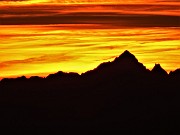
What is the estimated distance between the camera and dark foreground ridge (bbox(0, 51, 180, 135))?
75.5 m

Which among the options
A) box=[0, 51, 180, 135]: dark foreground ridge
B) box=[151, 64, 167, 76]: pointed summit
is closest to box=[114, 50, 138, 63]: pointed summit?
box=[0, 51, 180, 135]: dark foreground ridge

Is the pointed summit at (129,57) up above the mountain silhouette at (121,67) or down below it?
above

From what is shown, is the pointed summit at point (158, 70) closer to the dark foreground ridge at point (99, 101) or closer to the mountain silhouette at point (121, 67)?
the dark foreground ridge at point (99, 101)

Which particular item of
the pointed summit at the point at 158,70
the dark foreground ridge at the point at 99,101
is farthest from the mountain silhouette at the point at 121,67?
the pointed summit at the point at 158,70

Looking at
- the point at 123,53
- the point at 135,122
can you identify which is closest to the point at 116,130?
the point at 135,122

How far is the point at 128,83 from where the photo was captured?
81.0 meters

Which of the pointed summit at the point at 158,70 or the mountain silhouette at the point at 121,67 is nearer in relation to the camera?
the mountain silhouette at the point at 121,67

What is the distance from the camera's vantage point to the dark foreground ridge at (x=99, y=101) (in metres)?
75.5

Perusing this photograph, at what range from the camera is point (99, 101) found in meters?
79.9

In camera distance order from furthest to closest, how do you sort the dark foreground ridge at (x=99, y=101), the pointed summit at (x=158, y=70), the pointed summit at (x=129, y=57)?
the pointed summit at (x=158, y=70), the pointed summit at (x=129, y=57), the dark foreground ridge at (x=99, y=101)

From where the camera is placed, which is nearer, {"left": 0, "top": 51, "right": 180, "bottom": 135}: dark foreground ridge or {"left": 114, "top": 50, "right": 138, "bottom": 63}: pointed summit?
{"left": 0, "top": 51, "right": 180, "bottom": 135}: dark foreground ridge

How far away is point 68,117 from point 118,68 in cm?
689

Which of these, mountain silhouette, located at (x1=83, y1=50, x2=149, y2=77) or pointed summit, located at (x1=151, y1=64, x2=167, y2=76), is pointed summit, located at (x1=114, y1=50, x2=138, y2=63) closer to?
mountain silhouette, located at (x1=83, y1=50, x2=149, y2=77)

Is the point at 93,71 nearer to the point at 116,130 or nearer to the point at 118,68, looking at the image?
the point at 118,68
